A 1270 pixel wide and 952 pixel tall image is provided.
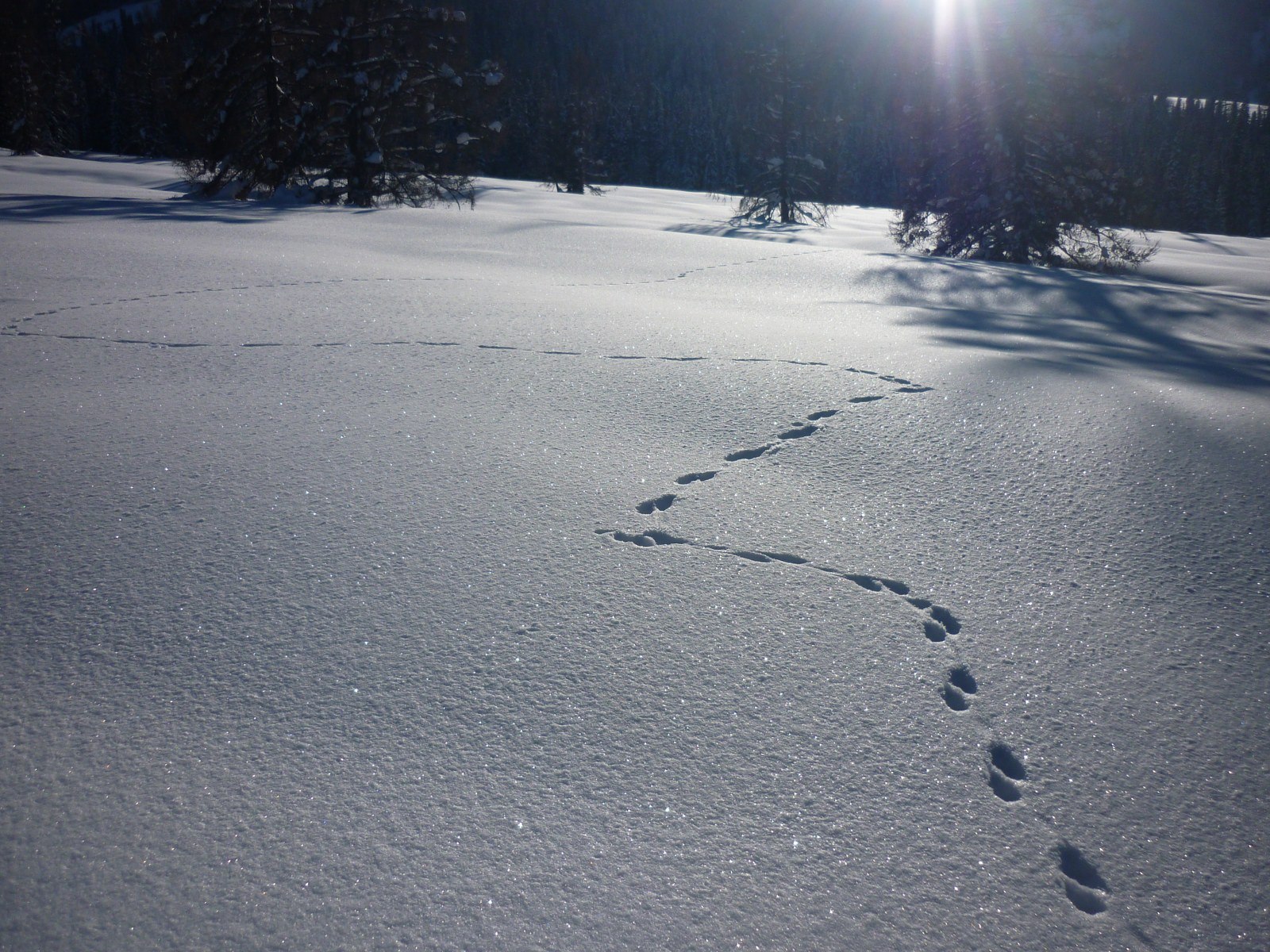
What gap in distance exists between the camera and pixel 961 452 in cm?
193

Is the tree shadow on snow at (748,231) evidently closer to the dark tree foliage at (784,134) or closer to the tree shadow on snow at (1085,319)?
the dark tree foliage at (784,134)

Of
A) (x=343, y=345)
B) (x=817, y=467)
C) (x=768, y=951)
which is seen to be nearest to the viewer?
(x=768, y=951)

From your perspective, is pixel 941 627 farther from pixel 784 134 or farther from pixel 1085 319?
pixel 784 134

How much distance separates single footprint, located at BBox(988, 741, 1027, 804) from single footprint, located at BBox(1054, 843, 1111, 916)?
79 mm

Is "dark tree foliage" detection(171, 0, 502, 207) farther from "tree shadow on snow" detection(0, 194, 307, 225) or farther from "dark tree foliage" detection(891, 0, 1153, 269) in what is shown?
"dark tree foliage" detection(891, 0, 1153, 269)

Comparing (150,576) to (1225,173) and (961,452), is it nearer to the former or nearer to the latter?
Answer: (961,452)

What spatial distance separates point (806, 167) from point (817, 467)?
19.4m

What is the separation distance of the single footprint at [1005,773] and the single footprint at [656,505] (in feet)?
2.53

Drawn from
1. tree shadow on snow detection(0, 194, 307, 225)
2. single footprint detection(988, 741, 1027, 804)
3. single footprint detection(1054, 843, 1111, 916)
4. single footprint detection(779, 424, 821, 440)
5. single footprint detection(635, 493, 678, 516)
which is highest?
tree shadow on snow detection(0, 194, 307, 225)

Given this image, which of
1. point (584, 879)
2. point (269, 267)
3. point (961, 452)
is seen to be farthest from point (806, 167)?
point (584, 879)

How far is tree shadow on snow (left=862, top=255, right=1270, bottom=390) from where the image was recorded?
293 cm

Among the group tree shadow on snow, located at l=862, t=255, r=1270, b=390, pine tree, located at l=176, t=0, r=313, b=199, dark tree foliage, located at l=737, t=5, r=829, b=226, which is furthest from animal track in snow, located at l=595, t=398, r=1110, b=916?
dark tree foliage, located at l=737, t=5, r=829, b=226

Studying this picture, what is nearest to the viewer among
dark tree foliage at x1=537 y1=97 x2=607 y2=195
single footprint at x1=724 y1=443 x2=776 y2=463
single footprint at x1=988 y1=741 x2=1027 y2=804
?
single footprint at x1=988 y1=741 x2=1027 y2=804

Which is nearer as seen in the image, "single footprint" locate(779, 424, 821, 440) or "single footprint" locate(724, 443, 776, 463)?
"single footprint" locate(724, 443, 776, 463)
